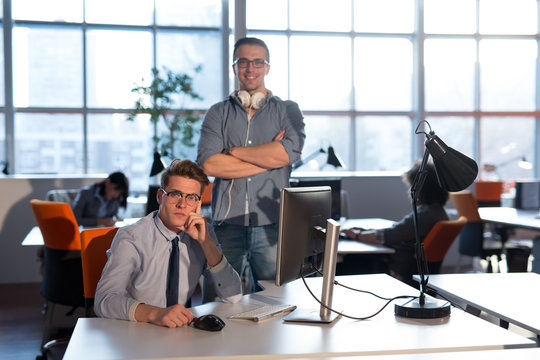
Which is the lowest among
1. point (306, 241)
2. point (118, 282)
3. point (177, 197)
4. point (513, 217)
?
point (513, 217)

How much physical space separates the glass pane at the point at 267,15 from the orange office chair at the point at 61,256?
472 cm

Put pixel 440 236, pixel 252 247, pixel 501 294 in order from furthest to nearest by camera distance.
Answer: pixel 440 236 → pixel 252 247 → pixel 501 294

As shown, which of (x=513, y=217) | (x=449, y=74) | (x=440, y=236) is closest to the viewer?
(x=440, y=236)

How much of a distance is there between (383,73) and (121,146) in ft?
11.7

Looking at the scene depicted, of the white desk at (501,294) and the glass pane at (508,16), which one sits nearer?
the white desk at (501,294)

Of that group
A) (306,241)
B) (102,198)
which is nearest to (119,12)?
(102,198)

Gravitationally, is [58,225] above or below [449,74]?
below

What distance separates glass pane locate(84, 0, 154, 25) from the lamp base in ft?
20.6

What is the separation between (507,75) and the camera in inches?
328

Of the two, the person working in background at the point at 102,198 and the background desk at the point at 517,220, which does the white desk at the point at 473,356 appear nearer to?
the background desk at the point at 517,220

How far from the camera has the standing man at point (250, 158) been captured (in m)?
2.71

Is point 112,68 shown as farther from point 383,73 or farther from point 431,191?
point 431,191

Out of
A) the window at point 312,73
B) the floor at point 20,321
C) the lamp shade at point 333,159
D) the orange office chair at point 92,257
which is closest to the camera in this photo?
the orange office chair at point 92,257

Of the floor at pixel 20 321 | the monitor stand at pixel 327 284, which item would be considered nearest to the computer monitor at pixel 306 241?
the monitor stand at pixel 327 284
